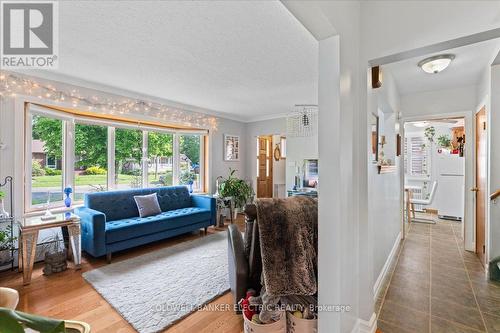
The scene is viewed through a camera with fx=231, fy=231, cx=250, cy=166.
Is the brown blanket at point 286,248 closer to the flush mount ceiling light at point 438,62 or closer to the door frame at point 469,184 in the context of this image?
the flush mount ceiling light at point 438,62

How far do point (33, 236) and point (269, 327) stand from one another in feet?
8.97

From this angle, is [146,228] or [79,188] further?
[79,188]

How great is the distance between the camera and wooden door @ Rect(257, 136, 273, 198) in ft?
22.0

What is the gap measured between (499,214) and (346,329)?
2.37 m

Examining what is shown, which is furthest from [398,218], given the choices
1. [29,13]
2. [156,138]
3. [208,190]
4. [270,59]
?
[29,13]

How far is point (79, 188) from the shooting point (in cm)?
368

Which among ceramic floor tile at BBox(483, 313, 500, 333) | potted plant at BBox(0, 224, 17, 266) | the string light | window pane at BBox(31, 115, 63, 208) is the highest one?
the string light

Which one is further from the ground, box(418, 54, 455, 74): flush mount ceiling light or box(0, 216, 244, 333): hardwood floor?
box(418, 54, 455, 74): flush mount ceiling light

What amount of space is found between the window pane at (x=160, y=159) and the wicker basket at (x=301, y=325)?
12.4 feet

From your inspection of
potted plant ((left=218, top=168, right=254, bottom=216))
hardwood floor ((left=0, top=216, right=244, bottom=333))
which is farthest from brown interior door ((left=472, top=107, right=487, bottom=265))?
potted plant ((left=218, top=168, right=254, bottom=216))

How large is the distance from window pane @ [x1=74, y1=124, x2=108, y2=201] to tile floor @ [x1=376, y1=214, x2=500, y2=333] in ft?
14.0

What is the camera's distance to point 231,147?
235 inches

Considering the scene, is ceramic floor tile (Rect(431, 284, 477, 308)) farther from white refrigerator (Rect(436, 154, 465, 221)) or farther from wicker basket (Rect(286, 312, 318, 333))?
white refrigerator (Rect(436, 154, 465, 221))

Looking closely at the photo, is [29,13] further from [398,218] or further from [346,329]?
[398,218]
